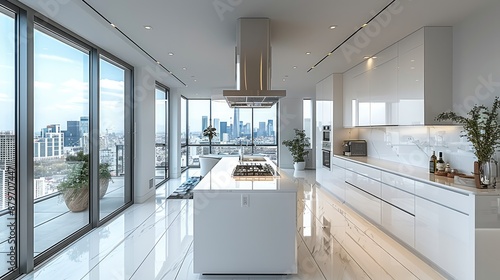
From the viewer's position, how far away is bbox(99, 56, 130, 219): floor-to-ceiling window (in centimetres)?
461

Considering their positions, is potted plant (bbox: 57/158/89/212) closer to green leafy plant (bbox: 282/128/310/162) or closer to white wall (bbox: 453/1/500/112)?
white wall (bbox: 453/1/500/112)

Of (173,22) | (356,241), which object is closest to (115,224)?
(173,22)

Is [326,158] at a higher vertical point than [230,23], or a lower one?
lower

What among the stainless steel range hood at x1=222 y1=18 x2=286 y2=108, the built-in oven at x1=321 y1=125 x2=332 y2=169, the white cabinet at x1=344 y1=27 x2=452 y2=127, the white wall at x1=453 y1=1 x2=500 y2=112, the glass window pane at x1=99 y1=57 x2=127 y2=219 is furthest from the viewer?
the built-in oven at x1=321 y1=125 x2=332 y2=169

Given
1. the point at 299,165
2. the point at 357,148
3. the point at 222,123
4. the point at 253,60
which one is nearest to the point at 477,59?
the point at 253,60

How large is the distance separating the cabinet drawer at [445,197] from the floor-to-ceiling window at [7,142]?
160 inches

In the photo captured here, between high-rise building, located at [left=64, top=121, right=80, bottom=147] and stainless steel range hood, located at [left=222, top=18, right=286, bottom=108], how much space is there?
2015 millimetres

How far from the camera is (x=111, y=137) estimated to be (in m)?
4.92

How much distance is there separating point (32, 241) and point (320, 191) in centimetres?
552

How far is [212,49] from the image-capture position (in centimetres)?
449

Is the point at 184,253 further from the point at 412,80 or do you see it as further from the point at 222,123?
the point at 222,123

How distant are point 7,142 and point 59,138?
75cm

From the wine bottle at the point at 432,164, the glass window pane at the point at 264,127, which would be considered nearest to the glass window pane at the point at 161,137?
the glass window pane at the point at 264,127

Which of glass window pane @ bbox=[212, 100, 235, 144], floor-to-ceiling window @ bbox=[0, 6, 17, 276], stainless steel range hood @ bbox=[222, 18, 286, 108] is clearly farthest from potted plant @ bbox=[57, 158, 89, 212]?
glass window pane @ bbox=[212, 100, 235, 144]
